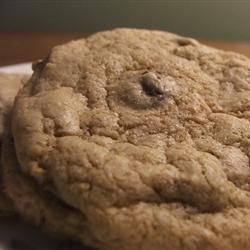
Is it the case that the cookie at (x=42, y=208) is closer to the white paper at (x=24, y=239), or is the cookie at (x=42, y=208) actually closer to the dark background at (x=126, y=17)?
the white paper at (x=24, y=239)

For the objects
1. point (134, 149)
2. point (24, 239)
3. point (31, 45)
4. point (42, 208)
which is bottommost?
point (31, 45)

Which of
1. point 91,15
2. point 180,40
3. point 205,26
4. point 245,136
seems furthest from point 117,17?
point 245,136

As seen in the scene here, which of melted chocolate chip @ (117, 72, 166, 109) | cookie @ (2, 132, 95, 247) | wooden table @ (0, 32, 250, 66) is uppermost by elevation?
melted chocolate chip @ (117, 72, 166, 109)

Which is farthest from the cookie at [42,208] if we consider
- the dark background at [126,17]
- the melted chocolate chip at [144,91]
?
the dark background at [126,17]

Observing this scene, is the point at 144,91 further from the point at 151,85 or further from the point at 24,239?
the point at 24,239

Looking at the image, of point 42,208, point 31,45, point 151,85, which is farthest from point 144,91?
point 31,45

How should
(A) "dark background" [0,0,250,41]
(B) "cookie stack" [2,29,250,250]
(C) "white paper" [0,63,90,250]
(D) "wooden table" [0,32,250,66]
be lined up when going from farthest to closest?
(A) "dark background" [0,0,250,41], (D) "wooden table" [0,32,250,66], (C) "white paper" [0,63,90,250], (B) "cookie stack" [2,29,250,250]

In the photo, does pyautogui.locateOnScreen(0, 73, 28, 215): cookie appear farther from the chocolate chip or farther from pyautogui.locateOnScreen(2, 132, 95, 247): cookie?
the chocolate chip

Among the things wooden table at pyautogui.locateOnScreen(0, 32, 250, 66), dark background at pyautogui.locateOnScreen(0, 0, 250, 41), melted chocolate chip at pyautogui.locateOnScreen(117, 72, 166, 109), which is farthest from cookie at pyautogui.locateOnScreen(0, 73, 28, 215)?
dark background at pyautogui.locateOnScreen(0, 0, 250, 41)

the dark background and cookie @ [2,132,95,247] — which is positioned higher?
cookie @ [2,132,95,247]
